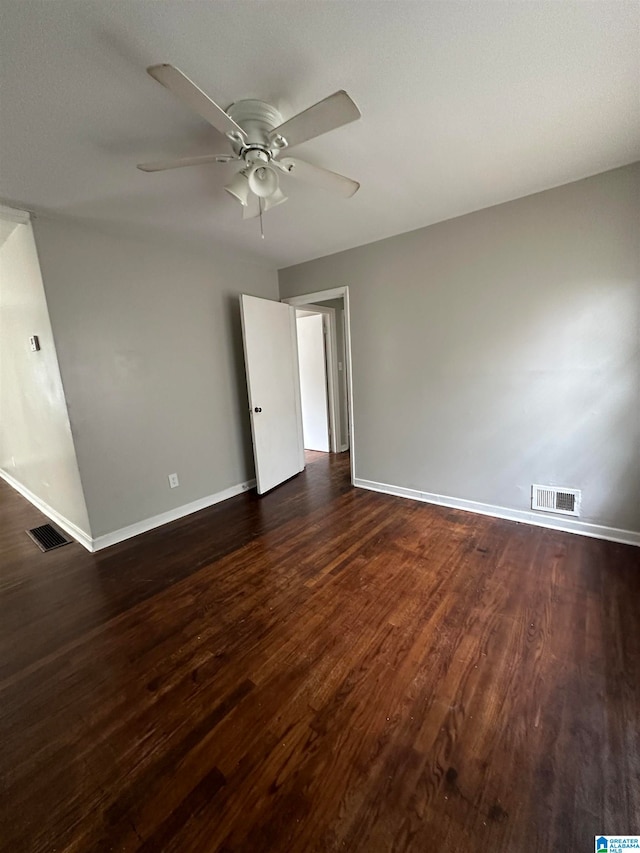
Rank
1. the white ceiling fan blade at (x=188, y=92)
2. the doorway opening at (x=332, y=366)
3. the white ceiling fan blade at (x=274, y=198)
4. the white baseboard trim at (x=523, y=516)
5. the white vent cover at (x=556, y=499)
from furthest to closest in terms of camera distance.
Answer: the doorway opening at (x=332, y=366)
the white vent cover at (x=556, y=499)
the white baseboard trim at (x=523, y=516)
the white ceiling fan blade at (x=274, y=198)
the white ceiling fan blade at (x=188, y=92)

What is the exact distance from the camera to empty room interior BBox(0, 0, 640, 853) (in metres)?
1.07

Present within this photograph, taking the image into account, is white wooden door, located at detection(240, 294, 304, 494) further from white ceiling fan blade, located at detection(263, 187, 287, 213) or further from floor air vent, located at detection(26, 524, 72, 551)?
floor air vent, located at detection(26, 524, 72, 551)

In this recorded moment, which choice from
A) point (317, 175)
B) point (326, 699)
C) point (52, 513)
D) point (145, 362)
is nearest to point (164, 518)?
point (52, 513)

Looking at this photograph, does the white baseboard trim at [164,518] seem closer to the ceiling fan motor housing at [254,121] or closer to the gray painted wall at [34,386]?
the gray painted wall at [34,386]

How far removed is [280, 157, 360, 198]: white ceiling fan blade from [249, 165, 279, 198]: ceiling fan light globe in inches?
3.3

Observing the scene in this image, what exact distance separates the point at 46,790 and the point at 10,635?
1023 mm

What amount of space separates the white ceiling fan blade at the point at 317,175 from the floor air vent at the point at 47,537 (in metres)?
3.08

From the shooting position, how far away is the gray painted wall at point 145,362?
7.89ft

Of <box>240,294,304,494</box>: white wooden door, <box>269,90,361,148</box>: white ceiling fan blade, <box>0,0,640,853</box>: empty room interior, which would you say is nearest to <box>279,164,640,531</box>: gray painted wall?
<box>0,0,640,853</box>: empty room interior

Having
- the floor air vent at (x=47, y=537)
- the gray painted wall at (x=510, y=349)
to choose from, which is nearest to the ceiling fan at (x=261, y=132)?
the gray painted wall at (x=510, y=349)

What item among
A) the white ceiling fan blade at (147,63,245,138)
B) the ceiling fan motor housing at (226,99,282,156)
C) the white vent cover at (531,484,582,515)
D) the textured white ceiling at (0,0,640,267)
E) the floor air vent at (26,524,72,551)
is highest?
the textured white ceiling at (0,0,640,267)

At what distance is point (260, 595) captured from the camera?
1.97 m

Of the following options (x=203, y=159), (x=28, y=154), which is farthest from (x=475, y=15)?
(x=28, y=154)

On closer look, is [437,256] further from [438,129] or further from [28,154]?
[28,154]
